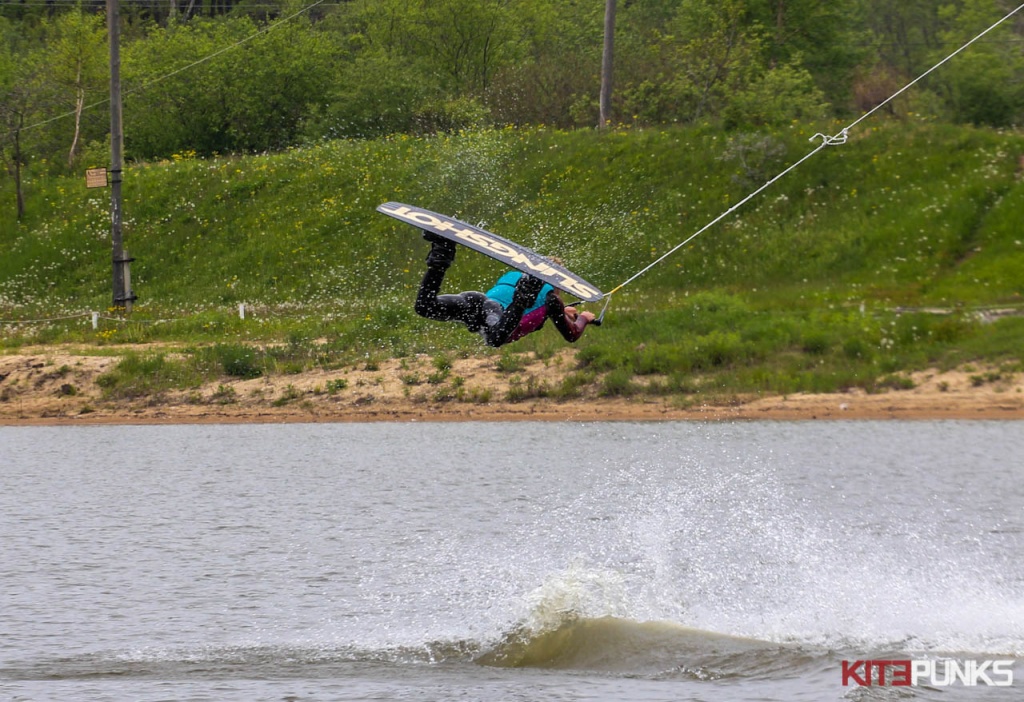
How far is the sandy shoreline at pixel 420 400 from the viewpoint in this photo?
2384cm

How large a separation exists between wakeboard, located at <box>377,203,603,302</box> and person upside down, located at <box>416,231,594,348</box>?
10cm

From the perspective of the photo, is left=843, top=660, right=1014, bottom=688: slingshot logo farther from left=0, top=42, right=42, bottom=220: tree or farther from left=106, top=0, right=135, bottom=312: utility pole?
left=0, top=42, right=42, bottom=220: tree

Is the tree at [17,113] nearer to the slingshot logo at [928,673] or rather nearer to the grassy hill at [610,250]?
the grassy hill at [610,250]

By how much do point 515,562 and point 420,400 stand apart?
1064 cm

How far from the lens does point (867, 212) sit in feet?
104

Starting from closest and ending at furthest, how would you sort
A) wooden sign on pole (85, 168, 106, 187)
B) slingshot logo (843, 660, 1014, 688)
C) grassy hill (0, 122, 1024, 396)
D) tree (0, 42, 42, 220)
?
1. slingshot logo (843, 660, 1014, 688)
2. grassy hill (0, 122, 1024, 396)
3. wooden sign on pole (85, 168, 106, 187)
4. tree (0, 42, 42, 220)

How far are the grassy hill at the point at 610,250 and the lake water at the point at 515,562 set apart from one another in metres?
2.72

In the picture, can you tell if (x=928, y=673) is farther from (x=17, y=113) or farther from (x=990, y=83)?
(x=17, y=113)

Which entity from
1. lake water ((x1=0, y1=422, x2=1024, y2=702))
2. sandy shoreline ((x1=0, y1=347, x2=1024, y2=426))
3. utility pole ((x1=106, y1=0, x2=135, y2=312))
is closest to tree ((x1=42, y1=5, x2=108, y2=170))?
utility pole ((x1=106, y1=0, x2=135, y2=312))

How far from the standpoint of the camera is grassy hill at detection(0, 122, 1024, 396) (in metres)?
25.5

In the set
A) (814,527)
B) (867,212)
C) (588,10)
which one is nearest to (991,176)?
(867,212)

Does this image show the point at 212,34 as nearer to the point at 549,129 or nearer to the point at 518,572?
the point at 549,129

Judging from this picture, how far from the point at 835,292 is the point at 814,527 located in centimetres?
1264

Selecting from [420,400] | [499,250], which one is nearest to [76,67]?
[420,400]
